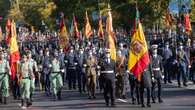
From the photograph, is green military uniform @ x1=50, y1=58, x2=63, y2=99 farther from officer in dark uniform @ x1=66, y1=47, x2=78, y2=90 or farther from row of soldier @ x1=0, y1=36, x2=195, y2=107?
officer in dark uniform @ x1=66, y1=47, x2=78, y2=90

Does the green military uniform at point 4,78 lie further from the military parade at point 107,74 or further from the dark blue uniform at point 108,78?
the dark blue uniform at point 108,78

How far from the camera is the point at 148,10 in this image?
149 feet

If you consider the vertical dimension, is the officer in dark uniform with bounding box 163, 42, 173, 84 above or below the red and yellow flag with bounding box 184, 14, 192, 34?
below

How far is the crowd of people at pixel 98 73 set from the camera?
22.6m

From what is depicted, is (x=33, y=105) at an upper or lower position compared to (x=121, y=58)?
lower

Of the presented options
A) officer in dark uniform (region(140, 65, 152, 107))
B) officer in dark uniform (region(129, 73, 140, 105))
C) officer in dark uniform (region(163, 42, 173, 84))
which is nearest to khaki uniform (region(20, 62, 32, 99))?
officer in dark uniform (region(129, 73, 140, 105))

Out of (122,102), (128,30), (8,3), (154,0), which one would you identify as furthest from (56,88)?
(8,3)

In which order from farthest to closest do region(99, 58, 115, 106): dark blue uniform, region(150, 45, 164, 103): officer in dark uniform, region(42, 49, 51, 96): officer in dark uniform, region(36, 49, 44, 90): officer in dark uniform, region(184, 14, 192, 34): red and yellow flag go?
region(184, 14, 192, 34): red and yellow flag
region(36, 49, 44, 90): officer in dark uniform
region(42, 49, 51, 96): officer in dark uniform
region(150, 45, 164, 103): officer in dark uniform
region(99, 58, 115, 106): dark blue uniform

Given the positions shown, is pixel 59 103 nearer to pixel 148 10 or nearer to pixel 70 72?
pixel 70 72

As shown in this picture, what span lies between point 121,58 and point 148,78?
3.28 m

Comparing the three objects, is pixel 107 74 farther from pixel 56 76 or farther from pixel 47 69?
pixel 47 69

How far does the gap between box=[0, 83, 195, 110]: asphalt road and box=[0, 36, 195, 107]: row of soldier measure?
1.21 ft

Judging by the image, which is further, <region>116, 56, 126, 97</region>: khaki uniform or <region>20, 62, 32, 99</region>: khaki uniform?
<region>116, 56, 126, 97</region>: khaki uniform

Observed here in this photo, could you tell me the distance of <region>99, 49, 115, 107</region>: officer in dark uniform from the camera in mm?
22375
